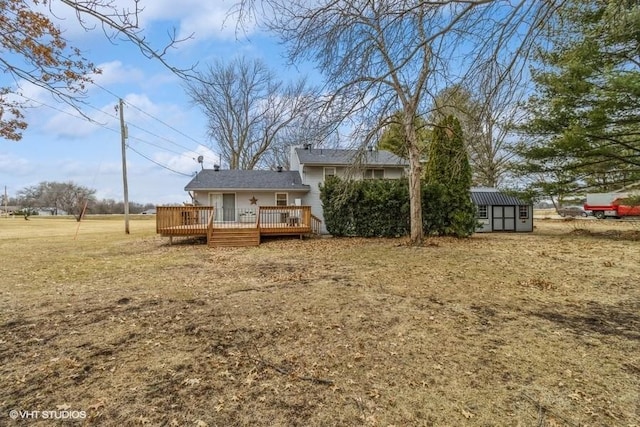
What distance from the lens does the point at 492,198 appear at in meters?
20.5

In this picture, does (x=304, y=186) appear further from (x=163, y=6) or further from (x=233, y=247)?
(x=163, y=6)

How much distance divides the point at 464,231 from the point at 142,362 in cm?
1336

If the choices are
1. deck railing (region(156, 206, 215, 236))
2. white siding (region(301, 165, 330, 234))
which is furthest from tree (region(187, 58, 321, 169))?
deck railing (region(156, 206, 215, 236))

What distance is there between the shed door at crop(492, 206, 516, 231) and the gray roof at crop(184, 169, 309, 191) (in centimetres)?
1187

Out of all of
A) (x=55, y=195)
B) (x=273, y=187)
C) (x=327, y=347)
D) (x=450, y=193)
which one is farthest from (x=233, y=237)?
(x=55, y=195)

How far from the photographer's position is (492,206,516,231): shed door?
2020 cm

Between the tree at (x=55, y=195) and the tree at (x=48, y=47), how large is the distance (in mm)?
48919

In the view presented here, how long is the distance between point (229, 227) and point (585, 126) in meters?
15.2

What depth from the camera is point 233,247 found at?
41.2 feet

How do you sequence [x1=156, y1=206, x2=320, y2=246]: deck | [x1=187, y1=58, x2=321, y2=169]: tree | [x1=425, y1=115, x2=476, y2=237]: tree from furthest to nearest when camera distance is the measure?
[x1=187, y1=58, x2=321, y2=169]: tree → [x1=425, y1=115, x2=476, y2=237]: tree → [x1=156, y1=206, x2=320, y2=246]: deck

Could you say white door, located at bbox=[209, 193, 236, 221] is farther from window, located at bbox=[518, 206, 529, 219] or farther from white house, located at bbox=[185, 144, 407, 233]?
window, located at bbox=[518, 206, 529, 219]

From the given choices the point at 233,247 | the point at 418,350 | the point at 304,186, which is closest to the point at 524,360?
the point at 418,350

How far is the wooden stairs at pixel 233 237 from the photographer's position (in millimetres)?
12914

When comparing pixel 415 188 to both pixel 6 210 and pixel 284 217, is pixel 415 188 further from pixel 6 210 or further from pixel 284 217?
pixel 6 210
